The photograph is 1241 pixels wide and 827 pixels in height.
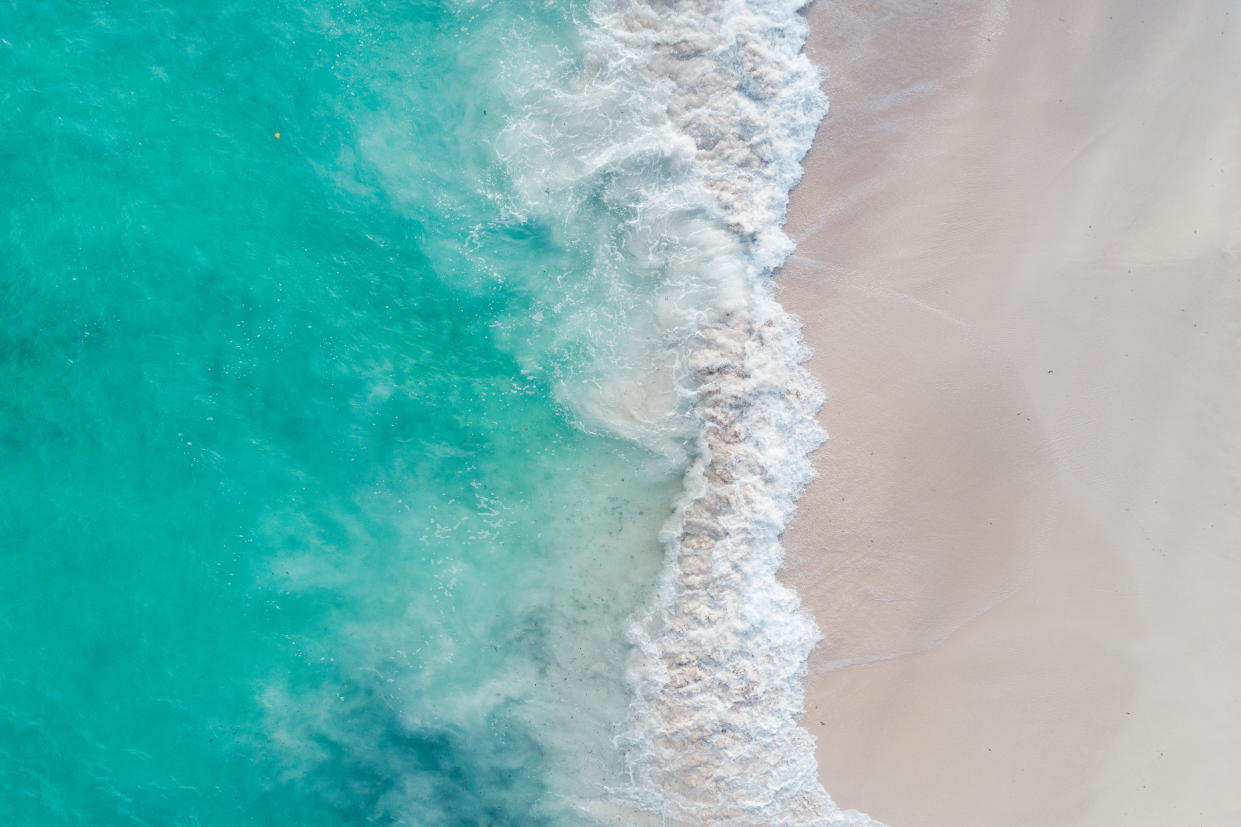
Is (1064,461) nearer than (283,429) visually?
Yes

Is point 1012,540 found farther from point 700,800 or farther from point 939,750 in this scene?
point 700,800

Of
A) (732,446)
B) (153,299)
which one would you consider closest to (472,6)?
(153,299)

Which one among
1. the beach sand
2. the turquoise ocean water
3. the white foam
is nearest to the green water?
the turquoise ocean water

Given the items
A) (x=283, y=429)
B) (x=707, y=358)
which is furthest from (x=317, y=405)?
(x=707, y=358)

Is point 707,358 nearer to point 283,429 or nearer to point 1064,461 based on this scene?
point 1064,461

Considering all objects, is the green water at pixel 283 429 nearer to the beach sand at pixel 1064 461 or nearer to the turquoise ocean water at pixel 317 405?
the turquoise ocean water at pixel 317 405

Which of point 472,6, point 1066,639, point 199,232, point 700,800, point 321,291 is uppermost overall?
point 472,6
